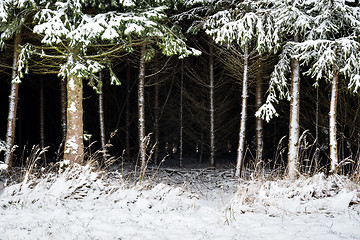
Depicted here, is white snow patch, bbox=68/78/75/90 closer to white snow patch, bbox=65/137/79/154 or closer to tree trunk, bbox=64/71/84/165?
tree trunk, bbox=64/71/84/165

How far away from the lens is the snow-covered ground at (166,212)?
134 inches

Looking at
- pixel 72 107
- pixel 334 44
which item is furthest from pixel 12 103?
pixel 334 44

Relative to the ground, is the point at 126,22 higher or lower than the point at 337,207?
higher

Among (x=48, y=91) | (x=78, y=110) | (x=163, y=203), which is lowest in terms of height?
(x=163, y=203)

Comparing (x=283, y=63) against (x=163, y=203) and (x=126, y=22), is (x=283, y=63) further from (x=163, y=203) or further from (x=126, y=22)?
(x=163, y=203)

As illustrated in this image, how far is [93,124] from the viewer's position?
67.4ft

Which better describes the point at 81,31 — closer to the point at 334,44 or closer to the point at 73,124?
the point at 73,124

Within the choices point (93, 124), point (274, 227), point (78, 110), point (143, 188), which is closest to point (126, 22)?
point (78, 110)

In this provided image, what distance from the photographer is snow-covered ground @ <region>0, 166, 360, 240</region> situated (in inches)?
134

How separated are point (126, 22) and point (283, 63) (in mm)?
5552

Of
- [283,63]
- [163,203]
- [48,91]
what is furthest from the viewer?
[48,91]

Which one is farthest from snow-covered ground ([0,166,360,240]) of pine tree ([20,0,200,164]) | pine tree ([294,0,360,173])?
pine tree ([294,0,360,173])

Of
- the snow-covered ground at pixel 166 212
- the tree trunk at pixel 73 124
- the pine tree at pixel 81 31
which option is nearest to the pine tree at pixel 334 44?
the snow-covered ground at pixel 166 212

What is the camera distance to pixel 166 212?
4.41 metres
